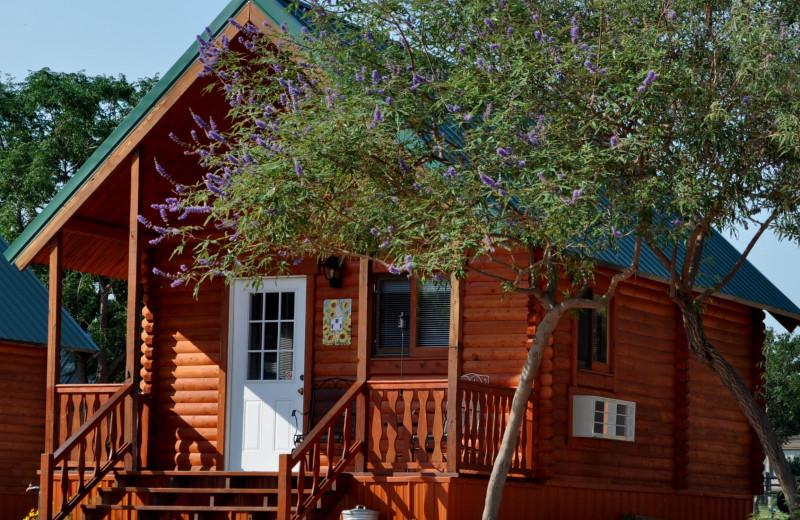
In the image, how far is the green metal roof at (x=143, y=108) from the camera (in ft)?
41.8

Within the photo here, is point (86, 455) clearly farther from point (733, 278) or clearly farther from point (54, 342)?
point (733, 278)

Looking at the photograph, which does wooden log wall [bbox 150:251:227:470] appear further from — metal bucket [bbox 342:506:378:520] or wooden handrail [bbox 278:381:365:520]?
metal bucket [bbox 342:506:378:520]

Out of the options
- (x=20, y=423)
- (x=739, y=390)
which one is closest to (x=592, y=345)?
(x=739, y=390)

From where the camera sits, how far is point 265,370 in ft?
49.0

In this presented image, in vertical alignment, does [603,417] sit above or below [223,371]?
below

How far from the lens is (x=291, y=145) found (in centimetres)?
1066

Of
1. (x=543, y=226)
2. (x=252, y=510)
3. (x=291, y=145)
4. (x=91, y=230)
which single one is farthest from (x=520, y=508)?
(x=91, y=230)

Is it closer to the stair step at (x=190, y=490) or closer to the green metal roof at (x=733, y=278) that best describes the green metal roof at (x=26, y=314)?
the stair step at (x=190, y=490)

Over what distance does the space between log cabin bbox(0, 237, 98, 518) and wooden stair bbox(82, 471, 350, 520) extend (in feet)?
22.7

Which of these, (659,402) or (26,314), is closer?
(659,402)

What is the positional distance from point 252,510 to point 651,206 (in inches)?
190

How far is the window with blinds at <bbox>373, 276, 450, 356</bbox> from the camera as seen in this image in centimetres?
1388

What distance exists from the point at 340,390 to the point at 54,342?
3.34 metres

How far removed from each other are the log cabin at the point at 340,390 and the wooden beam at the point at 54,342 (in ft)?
0.09
